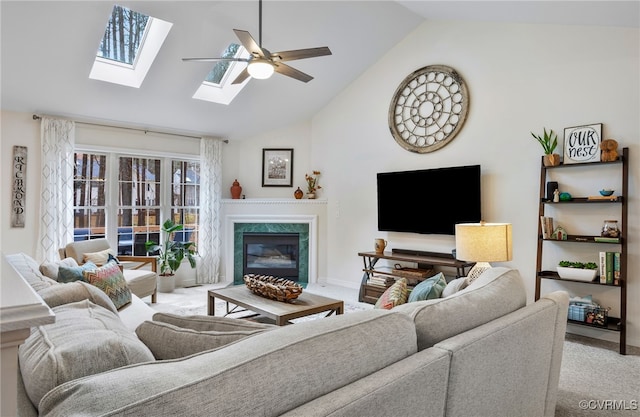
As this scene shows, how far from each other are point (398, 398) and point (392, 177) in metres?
4.35

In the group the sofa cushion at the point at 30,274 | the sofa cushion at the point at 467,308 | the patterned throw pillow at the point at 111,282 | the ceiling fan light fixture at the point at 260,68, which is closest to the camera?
the sofa cushion at the point at 467,308

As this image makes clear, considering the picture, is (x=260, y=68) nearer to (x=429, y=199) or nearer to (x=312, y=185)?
(x=429, y=199)

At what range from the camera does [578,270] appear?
3410mm

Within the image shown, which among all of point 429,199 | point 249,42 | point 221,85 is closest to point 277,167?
point 221,85

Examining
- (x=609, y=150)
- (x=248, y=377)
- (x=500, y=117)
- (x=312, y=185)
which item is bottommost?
(x=248, y=377)

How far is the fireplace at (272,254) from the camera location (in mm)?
6289

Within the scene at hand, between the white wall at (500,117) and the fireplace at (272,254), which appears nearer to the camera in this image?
the white wall at (500,117)

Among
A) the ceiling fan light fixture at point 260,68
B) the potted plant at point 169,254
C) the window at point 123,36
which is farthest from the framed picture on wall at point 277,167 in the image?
the ceiling fan light fixture at point 260,68

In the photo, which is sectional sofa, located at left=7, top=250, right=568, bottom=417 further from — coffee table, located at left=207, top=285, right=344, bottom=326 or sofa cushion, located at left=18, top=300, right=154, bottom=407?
coffee table, located at left=207, top=285, right=344, bottom=326

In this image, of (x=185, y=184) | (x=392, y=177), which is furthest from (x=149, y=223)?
(x=392, y=177)

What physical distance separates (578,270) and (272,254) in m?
4.33

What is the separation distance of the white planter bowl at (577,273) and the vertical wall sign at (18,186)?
595 centimetres

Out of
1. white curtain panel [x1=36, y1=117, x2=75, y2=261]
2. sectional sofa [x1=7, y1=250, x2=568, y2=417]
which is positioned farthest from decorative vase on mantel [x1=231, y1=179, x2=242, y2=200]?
sectional sofa [x1=7, y1=250, x2=568, y2=417]

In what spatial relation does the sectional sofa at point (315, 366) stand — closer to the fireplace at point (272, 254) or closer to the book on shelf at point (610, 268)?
the book on shelf at point (610, 268)
